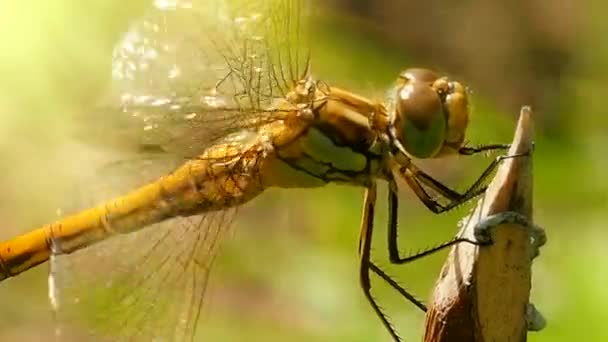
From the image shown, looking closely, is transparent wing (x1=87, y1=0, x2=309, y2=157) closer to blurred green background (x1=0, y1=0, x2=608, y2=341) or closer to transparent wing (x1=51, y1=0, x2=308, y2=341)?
transparent wing (x1=51, y1=0, x2=308, y2=341)

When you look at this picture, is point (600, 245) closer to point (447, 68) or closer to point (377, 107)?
point (377, 107)

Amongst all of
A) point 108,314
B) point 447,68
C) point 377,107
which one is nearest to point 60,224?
point 108,314

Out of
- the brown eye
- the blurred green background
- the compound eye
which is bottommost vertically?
the blurred green background

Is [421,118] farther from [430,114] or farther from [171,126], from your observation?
[171,126]

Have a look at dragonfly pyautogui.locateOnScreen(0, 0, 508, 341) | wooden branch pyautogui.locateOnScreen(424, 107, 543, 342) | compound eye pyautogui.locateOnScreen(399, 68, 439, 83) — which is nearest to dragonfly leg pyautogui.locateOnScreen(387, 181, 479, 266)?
dragonfly pyautogui.locateOnScreen(0, 0, 508, 341)

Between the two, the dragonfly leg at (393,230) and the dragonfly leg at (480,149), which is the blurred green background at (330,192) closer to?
the dragonfly leg at (393,230)

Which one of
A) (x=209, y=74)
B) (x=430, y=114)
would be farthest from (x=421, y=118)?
(x=209, y=74)
